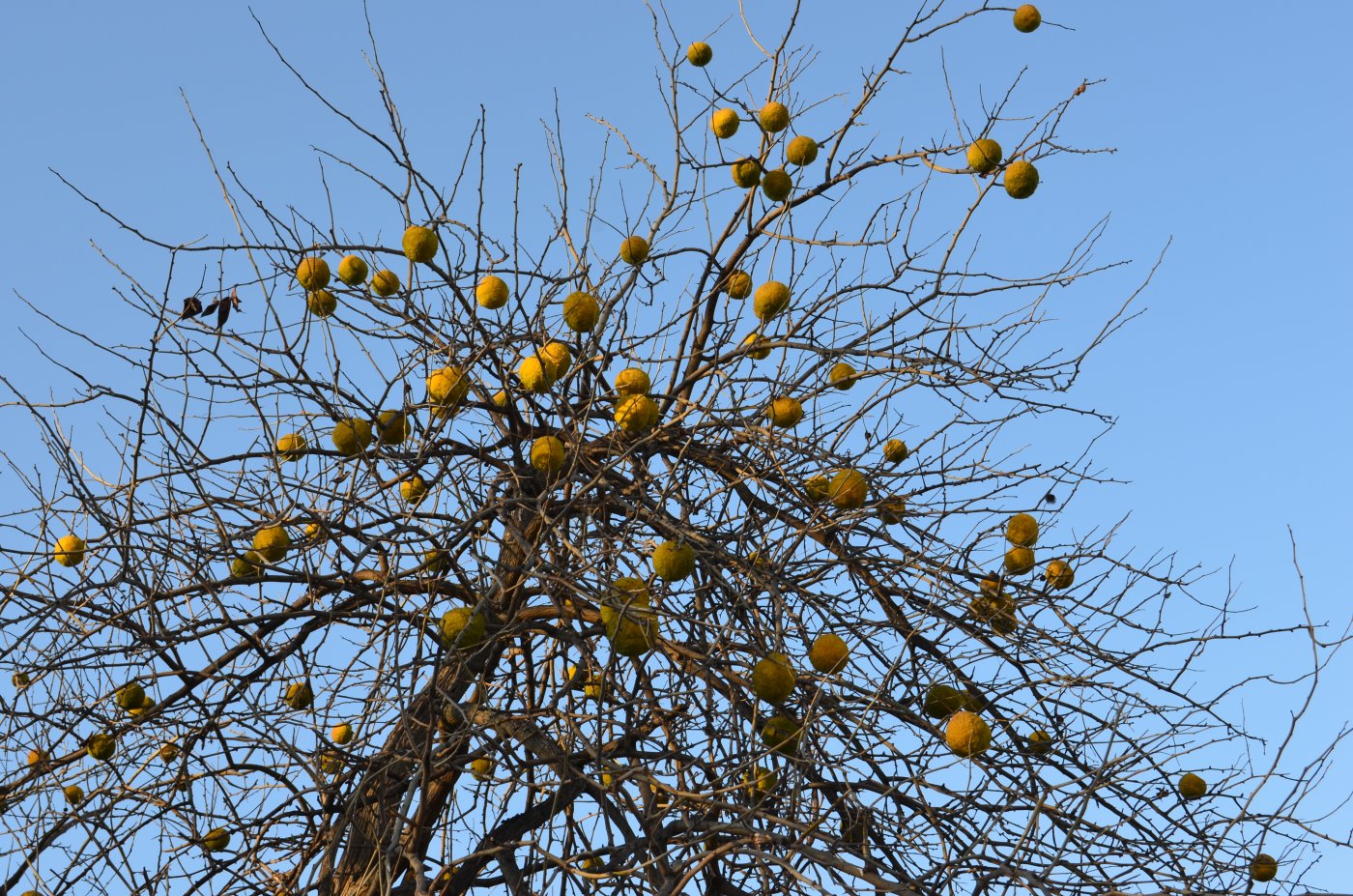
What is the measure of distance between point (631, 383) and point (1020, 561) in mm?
1275

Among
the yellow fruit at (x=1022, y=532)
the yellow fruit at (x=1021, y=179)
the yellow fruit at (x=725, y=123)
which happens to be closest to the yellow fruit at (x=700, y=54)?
the yellow fruit at (x=725, y=123)

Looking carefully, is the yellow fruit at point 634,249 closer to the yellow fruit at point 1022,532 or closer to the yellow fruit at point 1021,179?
the yellow fruit at point 1021,179

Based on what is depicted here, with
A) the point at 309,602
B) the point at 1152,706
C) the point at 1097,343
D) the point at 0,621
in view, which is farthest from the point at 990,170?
the point at 0,621

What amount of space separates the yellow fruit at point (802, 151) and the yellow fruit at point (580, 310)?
1.02 m

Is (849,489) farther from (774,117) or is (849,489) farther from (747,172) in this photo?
(774,117)

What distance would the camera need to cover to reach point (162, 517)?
3773 millimetres

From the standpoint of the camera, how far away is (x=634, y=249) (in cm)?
400

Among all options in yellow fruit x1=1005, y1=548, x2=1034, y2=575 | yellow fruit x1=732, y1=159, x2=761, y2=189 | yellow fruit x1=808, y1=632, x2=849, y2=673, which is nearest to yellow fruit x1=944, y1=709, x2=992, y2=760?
yellow fruit x1=808, y1=632, x2=849, y2=673

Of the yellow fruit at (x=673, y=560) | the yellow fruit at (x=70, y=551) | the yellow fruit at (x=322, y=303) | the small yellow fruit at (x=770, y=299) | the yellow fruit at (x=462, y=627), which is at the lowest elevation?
the yellow fruit at (x=462, y=627)

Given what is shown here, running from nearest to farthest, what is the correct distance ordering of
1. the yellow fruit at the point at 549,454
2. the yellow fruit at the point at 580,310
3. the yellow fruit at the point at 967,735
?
1. the yellow fruit at the point at 967,735
2. the yellow fruit at the point at 549,454
3. the yellow fruit at the point at 580,310

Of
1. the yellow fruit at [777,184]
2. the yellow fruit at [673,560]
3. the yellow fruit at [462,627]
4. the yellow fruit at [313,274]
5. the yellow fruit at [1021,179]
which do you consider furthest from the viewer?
the yellow fruit at [777,184]

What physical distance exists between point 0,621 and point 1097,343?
3397 mm

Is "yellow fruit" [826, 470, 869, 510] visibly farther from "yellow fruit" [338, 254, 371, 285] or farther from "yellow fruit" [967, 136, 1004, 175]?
"yellow fruit" [338, 254, 371, 285]

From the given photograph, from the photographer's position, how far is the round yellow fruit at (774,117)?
170 inches
